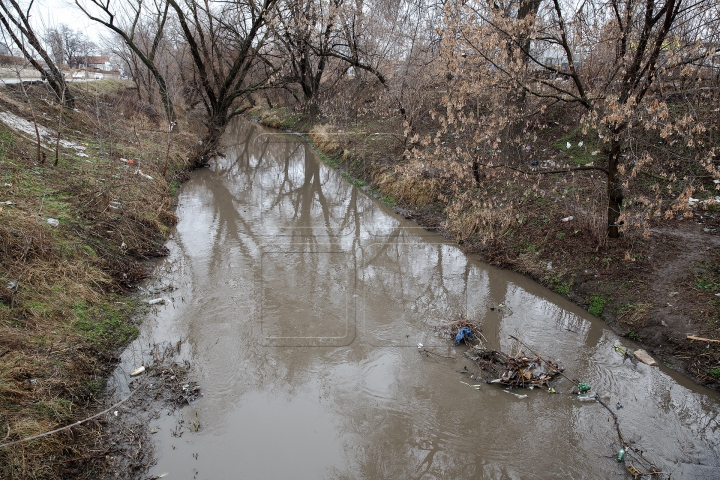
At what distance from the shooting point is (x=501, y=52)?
6410 millimetres

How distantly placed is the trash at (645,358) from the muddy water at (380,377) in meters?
0.14

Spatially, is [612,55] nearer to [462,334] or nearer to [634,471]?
[462,334]

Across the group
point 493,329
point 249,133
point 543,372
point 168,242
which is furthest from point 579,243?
point 249,133

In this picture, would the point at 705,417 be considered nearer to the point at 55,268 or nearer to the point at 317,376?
the point at 317,376

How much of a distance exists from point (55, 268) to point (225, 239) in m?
3.49

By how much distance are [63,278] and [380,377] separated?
397 cm

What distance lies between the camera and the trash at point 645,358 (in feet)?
16.4

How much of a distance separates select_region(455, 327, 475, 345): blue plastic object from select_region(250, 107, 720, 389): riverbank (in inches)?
72.7

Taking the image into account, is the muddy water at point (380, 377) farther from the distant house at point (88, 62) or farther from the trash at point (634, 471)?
the distant house at point (88, 62)

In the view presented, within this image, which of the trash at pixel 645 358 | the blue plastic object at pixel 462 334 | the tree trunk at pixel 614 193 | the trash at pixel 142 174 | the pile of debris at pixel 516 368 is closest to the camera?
the pile of debris at pixel 516 368

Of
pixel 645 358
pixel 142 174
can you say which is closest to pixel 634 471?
pixel 645 358

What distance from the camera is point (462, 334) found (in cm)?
544

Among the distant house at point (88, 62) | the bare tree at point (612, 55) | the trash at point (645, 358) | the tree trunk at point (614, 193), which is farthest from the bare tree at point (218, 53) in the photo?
the trash at point (645, 358)

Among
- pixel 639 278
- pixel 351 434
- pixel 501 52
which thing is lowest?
pixel 351 434
